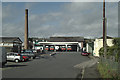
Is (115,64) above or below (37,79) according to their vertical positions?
above

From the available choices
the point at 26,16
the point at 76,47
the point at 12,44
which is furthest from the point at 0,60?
the point at 76,47

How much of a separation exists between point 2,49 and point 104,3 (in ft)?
41.3

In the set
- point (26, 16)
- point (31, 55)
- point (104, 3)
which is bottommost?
point (31, 55)

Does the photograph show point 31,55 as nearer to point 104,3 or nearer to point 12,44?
point 12,44

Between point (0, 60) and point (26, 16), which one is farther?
point (26, 16)

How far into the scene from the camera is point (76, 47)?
92625 millimetres

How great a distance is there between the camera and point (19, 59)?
27.7 metres

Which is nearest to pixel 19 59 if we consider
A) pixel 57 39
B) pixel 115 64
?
pixel 115 64

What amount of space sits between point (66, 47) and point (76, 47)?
7416 millimetres

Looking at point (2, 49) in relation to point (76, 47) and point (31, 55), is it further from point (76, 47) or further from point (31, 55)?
point (76, 47)

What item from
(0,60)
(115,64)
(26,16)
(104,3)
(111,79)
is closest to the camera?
(111,79)

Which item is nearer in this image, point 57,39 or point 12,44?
point 12,44

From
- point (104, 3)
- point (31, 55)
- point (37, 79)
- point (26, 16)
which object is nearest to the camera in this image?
point (37, 79)

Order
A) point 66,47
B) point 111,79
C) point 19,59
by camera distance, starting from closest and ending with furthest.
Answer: point 111,79, point 19,59, point 66,47
